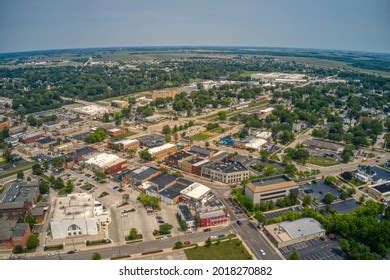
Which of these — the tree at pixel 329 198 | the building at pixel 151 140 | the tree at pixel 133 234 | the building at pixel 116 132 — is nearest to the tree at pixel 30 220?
the tree at pixel 133 234

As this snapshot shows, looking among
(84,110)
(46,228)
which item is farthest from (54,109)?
(46,228)

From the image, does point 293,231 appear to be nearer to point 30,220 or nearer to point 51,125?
point 30,220

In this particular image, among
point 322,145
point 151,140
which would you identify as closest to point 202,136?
point 151,140

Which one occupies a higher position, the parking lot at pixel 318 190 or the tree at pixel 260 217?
the tree at pixel 260 217

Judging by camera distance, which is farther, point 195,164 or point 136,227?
point 195,164

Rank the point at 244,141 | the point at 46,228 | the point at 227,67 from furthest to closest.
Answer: the point at 227,67 < the point at 244,141 < the point at 46,228

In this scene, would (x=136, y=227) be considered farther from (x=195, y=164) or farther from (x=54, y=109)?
(x=54, y=109)

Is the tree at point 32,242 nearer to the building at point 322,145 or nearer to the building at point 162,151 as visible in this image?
the building at point 162,151
